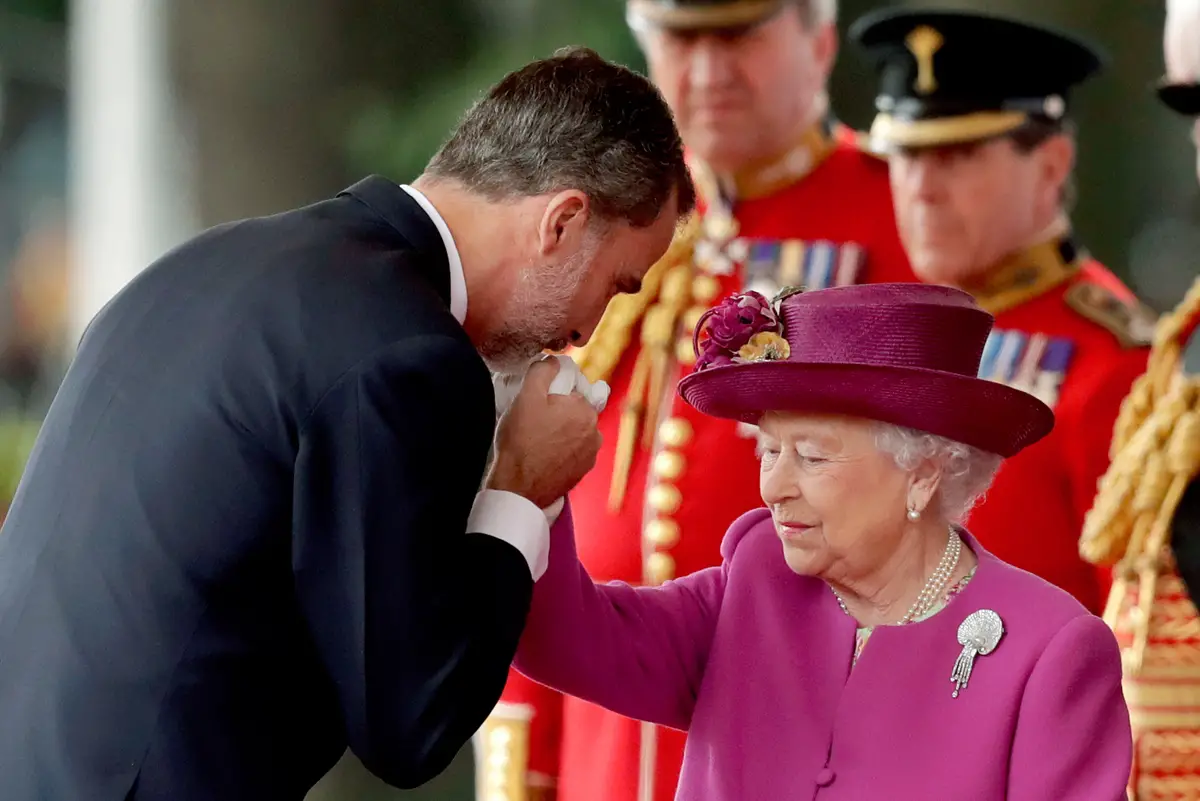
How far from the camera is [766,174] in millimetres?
3012

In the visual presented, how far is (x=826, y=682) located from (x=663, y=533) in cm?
66

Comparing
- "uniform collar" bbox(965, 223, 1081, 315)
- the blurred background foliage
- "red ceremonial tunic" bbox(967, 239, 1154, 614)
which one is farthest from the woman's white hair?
the blurred background foliage

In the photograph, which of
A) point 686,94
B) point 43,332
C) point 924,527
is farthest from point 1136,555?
point 43,332

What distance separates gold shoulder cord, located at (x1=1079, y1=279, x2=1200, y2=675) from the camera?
253 centimetres

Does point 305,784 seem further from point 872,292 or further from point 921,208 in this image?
point 921,208

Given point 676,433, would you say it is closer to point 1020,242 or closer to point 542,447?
point 1020,242

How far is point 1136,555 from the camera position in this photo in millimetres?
2551

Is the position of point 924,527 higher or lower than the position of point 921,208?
lower

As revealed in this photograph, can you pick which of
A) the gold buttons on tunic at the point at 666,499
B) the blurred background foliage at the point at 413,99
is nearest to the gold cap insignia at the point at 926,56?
the gold buttons on tunic at the point at 666,499

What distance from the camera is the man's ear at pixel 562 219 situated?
204 centimetres

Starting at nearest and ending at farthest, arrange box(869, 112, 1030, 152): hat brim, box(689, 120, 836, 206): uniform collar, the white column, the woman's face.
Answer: the woman's face < box(869, 112, 1030, 152): hat brim < box(689, 120, 836, 206): uniform collar < the white column

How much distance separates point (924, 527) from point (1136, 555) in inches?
21.0

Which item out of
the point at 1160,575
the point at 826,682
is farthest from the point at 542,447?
the point at 1160,575

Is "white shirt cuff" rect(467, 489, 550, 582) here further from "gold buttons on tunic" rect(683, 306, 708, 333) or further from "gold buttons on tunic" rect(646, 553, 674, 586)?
"gold buttons on tunic" rect(683, 306, 708, 333)
